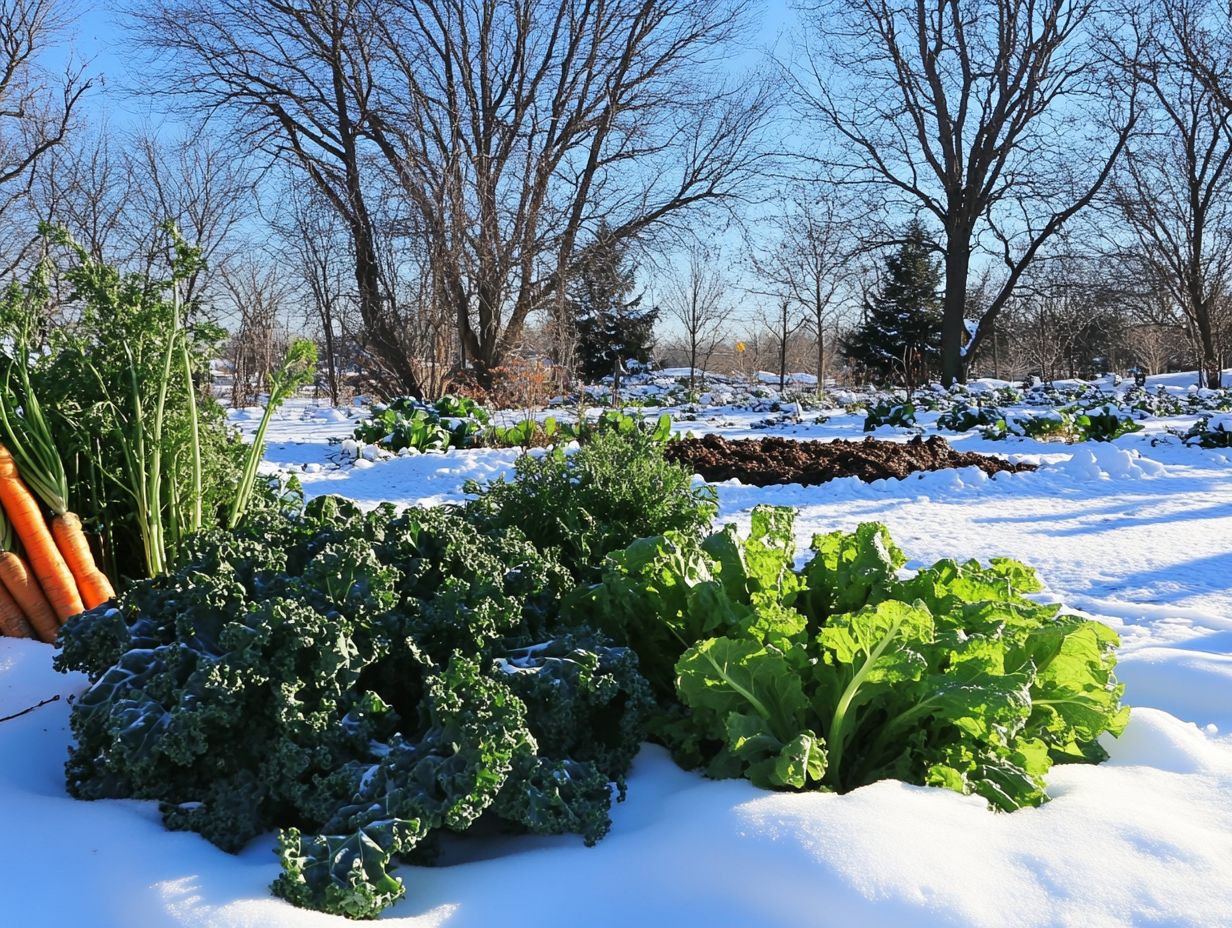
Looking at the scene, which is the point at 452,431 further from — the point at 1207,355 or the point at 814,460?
the point at 1207,355

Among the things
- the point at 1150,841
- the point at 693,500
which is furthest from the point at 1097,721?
the point at 693,500

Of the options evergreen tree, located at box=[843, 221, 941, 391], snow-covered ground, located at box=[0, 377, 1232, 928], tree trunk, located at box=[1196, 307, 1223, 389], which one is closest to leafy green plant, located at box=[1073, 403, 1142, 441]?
snow-covered ground, located at box=[0, 377, 1232, 928]

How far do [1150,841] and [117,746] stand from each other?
2187 mm

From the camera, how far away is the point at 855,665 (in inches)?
81.0

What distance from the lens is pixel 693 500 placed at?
4051 mm

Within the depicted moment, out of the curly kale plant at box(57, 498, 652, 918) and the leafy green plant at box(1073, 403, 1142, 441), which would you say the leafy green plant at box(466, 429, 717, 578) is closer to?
the curly kale plant at box(57, 498, 652, 918)

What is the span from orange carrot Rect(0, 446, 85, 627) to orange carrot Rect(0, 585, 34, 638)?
10 cm

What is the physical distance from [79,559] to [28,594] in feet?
0.58

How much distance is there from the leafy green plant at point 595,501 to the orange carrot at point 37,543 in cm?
134

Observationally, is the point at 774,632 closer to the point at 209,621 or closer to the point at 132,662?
the point at 209,621

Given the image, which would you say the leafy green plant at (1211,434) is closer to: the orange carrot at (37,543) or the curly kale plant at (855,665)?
the curly kale plant at (855,665)

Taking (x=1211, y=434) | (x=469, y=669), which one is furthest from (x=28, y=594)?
(x=1211, y=434)

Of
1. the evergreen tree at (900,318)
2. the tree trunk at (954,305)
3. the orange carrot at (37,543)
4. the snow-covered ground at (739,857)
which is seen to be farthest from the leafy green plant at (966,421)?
the evergreen tree at (900,318)

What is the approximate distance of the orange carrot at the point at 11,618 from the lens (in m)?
2.82
